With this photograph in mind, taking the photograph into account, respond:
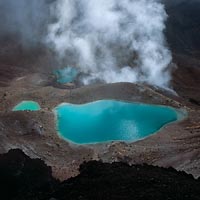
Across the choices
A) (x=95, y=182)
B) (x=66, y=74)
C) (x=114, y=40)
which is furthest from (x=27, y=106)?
(x=95, y=182)

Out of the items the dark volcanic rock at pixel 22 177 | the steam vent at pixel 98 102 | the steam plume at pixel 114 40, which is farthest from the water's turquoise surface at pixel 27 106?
the dark volcanic rock at pixel 22 177

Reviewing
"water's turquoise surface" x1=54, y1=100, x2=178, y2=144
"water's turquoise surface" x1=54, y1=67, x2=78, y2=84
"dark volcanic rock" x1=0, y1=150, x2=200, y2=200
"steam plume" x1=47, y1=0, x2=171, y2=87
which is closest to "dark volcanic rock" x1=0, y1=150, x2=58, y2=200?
"dark volcanic rock" x1=0, y1=150, x2=200, y2=200

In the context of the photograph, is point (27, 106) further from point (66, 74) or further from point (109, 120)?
point (66, 74)


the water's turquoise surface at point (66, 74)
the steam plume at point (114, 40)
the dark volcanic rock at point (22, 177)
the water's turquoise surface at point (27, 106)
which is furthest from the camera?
the water's turquoise surface at point (66, 74)

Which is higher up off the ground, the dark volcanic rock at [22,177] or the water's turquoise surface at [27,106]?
the water's turquoise surface at [27,106]

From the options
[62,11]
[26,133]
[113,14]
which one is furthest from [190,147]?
[62,11]

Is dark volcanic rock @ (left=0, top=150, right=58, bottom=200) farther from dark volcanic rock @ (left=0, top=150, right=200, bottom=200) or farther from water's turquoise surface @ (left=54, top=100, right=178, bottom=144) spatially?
water's turquoise surface @ (left=54, top=100, right=178, bottom=144)

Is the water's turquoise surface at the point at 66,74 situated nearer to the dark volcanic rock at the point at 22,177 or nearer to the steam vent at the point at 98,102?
the steam vent at the point at 98,102
